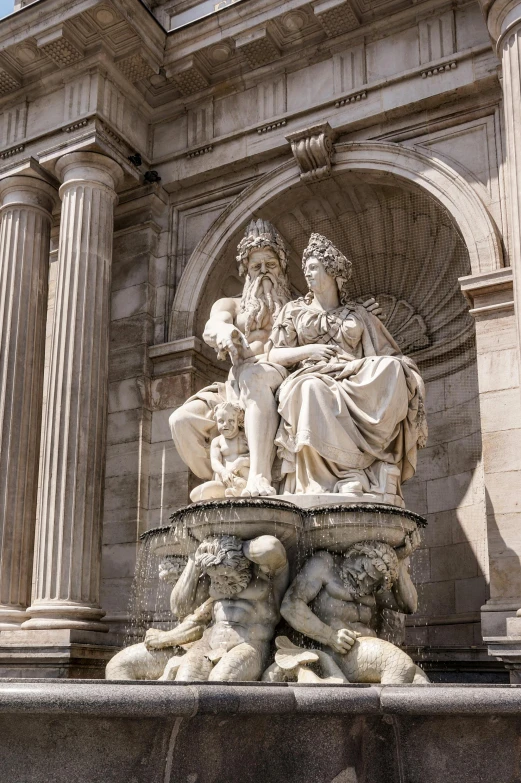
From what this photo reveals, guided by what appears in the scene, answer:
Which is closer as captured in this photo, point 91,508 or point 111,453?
point 91,508

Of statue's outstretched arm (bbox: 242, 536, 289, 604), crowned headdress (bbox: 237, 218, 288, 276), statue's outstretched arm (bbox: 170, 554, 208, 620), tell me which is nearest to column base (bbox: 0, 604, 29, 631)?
statue's outstretched arm (bbox: 170, 554, 208, 620)

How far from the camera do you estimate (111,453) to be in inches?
379

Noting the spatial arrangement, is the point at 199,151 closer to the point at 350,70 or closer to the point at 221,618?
the point at 350,70

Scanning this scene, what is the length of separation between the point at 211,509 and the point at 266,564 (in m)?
0.48

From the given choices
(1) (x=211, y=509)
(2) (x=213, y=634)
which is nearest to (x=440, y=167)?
(1) (x=211, y=509)

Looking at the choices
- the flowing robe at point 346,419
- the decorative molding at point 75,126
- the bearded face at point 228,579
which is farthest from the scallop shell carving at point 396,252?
the bearded face at point 228,579

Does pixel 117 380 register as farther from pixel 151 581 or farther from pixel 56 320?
pixel 151 581

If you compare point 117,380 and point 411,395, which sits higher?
point 117,380

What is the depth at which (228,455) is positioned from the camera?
23.0ft

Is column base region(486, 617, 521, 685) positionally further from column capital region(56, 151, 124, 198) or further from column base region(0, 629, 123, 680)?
column capital region(56, 151, 124, 198)

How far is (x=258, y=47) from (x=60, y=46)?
2067 mm

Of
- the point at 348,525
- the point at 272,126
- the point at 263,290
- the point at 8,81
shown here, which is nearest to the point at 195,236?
the point at 272,126

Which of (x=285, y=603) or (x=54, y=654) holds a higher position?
(x=285, y=603)

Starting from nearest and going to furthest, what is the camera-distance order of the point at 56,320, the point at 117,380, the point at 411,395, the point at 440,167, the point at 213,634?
the point at 213,634, the point at 411,395, the point at 440,167, the point at 56,320, the point at 117,380
